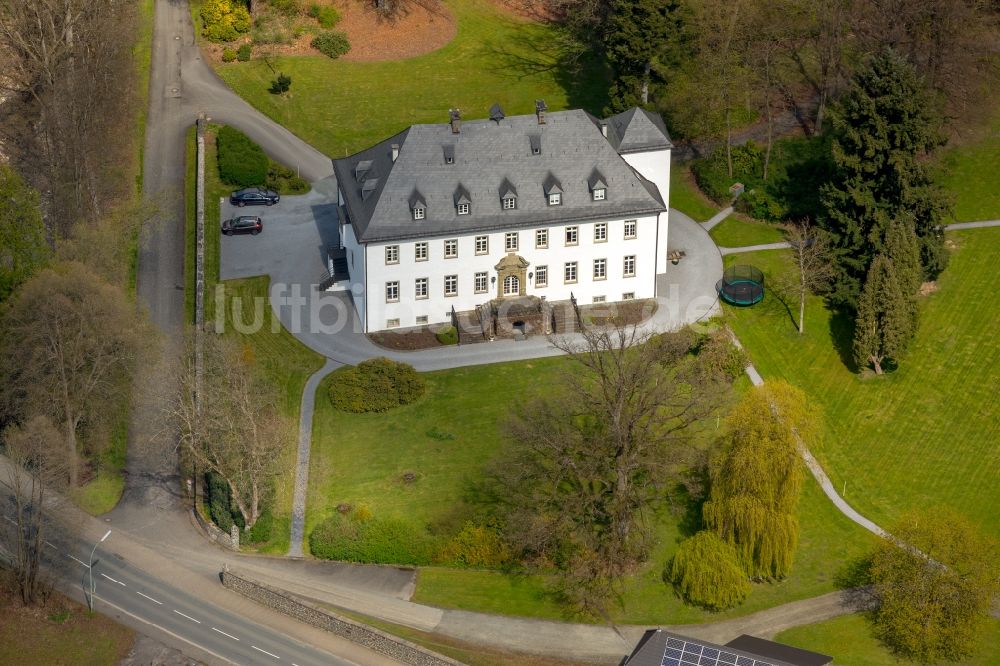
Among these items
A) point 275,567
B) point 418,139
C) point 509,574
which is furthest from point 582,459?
point 418,139

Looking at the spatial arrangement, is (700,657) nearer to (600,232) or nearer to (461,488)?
(461,488)

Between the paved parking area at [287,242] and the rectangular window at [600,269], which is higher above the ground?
the rectangular window at [600,269]

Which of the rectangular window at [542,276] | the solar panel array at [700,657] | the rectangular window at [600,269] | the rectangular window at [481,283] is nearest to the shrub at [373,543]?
the solar panel array at [700,657]

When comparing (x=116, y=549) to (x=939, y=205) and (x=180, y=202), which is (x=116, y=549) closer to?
(x=180, y=202)

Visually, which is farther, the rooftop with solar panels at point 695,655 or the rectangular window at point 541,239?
the rectangular window at point 541,239

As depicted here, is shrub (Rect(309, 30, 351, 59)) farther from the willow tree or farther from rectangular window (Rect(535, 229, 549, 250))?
the willow tree

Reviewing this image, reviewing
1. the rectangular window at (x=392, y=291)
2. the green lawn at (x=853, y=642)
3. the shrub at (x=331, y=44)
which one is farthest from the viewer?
the shrub at (x=331, y=44)

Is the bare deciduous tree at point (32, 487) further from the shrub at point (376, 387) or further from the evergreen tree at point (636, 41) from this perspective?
the evergreen tree at point (636, 41)
